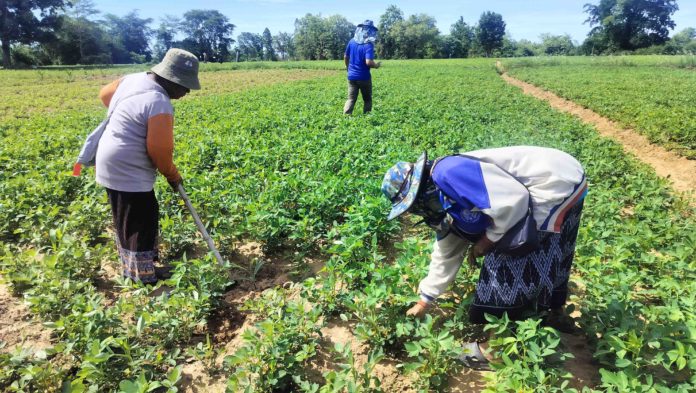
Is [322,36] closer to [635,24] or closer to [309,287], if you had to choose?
[635,24]

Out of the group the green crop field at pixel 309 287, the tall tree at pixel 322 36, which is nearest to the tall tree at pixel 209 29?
the tall tree at pixel 322 36

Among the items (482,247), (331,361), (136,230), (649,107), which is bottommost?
(331,361)

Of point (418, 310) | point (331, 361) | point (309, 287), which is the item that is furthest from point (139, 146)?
point (418, 310)

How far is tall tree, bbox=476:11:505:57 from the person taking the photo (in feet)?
259

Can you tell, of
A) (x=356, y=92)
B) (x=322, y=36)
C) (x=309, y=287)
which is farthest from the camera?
(x=322, y=36)

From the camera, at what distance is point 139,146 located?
9.89 feet

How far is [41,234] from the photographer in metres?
3.88

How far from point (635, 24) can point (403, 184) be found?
8434 cm

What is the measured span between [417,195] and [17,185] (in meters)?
4.72

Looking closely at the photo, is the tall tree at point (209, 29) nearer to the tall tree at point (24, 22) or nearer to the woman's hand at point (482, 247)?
the tall tree at point (24, 22)

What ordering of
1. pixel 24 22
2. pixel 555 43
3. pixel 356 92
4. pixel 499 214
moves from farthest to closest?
1. pixel 555 43
2. pixel 24 22
3. pixel 356 92
4. pixel 499 214

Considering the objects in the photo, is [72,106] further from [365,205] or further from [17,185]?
[365,205]

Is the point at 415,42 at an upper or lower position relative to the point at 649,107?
upper

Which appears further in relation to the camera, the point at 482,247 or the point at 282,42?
the point at 282,42
